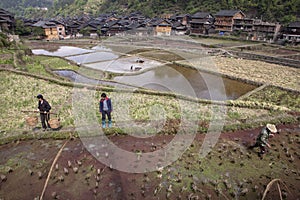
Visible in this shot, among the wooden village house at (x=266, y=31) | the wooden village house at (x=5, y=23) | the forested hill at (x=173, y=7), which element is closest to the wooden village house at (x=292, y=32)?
the wooden village house at (x=266, y=31)

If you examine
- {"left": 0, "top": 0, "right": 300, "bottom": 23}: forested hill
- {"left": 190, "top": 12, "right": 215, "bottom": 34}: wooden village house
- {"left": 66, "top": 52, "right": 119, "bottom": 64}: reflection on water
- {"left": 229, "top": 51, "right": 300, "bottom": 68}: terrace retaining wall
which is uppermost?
{"left": 0, "top": 0, "right": 300, "bottom": 23}: forested hill

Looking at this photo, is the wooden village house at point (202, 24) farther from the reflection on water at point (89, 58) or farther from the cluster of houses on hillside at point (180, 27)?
the reflection on water at point (89, 58)

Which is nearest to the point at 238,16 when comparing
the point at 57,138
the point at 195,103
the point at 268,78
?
the point at 268,78

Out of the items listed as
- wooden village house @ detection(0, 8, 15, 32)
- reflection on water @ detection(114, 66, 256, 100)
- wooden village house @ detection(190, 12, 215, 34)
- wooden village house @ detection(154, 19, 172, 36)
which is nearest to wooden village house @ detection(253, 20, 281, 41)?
wooden village house @ detection(190, 12, 215, 34)

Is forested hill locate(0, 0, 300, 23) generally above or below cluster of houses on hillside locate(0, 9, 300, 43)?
above

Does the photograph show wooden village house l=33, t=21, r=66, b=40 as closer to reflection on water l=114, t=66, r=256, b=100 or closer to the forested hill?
reflection on water l=114, t=66, r=256, b=100

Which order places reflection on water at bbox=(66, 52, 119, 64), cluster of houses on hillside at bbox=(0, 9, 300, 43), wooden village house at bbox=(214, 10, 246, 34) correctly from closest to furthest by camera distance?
reflection on water at bbox=(66, 52, 119, 64), cluster of houses on hillside at bbox=(0, 9, 300, 43), wooden village house at bbox=(214, 10, 246, 34)

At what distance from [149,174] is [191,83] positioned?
55.0 ft

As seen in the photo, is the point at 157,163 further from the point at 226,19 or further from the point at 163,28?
the point at 163,28

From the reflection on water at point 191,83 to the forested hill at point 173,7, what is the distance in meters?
42.9

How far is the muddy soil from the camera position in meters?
6.59

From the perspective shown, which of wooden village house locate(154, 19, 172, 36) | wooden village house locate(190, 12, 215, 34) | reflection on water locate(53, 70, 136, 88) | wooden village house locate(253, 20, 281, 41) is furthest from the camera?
wooden village house locate(154, 19, 172, 36)

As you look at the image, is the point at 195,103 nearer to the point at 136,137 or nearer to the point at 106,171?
Answer: the point at 136,137

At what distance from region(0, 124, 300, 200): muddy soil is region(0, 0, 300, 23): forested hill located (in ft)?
191
